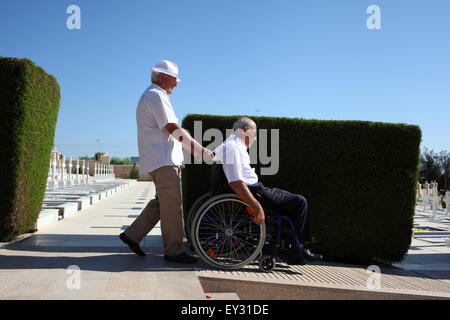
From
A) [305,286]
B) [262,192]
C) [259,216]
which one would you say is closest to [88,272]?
[259,216]

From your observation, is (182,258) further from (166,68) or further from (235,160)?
(166,68)

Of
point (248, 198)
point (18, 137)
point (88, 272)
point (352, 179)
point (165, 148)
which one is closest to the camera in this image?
point (88, 272)

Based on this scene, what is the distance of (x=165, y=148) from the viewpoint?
346 centimetres

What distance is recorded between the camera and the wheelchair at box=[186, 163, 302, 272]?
3422mm

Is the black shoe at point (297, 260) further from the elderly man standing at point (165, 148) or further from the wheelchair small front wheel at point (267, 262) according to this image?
the elderly man standing at point (165, 148)

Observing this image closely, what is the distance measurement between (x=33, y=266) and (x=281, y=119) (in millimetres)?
3059

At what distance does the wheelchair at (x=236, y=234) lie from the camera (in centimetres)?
342

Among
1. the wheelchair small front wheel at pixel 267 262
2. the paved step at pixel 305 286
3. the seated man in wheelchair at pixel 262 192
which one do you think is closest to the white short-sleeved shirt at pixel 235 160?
the seated man in wheelchair at pixel 262 192

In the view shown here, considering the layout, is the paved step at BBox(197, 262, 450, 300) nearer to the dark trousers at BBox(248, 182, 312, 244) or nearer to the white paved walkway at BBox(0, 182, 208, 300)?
the white paved walkway at BBox(0, 182, 208, 300)

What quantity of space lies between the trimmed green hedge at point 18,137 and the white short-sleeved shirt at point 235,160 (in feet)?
7.38

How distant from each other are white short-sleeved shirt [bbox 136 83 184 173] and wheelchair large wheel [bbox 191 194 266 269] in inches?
23.5

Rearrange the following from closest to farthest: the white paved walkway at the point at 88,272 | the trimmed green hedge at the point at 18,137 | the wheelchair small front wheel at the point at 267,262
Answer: the white paved walkway at the point at 88,272 → the wheelchair small front wheel at the point at 267,262 → the trimmed green hedge at the point at 18,137

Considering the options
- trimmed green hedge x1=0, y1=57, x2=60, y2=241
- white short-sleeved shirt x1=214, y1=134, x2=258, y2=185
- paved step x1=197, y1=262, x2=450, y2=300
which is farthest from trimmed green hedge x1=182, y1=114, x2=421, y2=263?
trimmed green hedge x1=0, y1=57, x2=60, y2=241

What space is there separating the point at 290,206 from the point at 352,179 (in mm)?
1338
